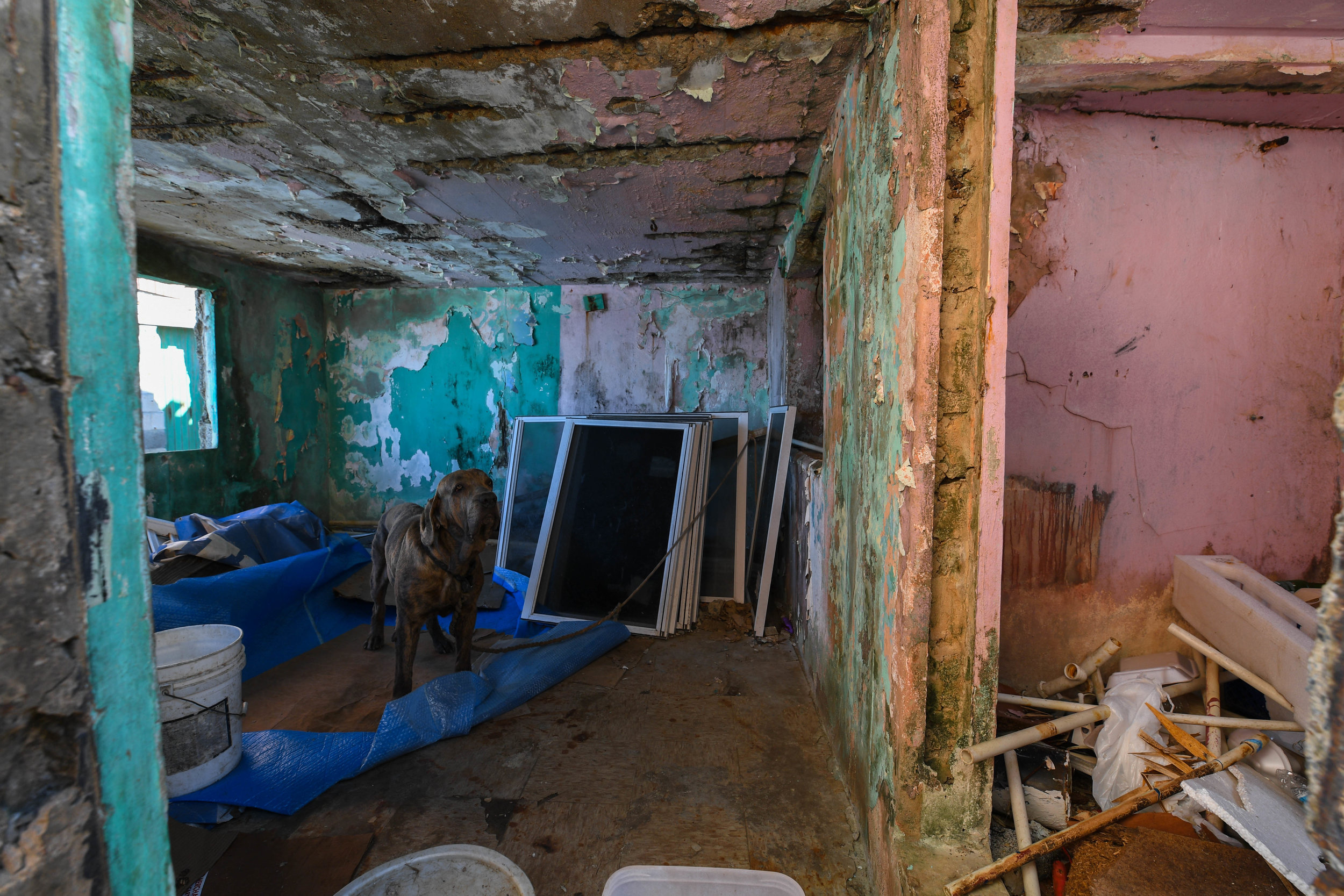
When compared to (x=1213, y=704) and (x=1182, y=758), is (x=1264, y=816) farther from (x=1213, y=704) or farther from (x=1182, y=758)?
(x=1213, y=704)

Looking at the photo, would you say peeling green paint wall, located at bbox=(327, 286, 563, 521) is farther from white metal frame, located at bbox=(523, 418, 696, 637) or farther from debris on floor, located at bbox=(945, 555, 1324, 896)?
debris on floor, located at bbox=(945, 555, 1324, 896)

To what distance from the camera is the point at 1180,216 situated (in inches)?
83.8

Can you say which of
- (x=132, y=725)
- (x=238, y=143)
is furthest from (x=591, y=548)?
(x=132, y=725)

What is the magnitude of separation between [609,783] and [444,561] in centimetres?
128

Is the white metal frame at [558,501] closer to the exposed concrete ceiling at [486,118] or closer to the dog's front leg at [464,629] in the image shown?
the dog's front leg at [464,629]

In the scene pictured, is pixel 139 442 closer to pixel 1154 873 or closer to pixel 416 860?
pixel 416 860

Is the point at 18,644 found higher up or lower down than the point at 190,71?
lower down

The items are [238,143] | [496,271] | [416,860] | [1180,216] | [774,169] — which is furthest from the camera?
[496,271]

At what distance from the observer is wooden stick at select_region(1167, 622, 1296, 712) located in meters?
1.63

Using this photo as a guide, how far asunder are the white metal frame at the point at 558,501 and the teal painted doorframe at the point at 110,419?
2951 mm

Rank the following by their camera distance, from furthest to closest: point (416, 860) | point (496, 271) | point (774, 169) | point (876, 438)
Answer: point (496, 271), point (774, 169), point (876, 438), point (416, 860)

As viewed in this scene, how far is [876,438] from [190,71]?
8.90ft

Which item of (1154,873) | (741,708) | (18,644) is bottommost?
(741,708)

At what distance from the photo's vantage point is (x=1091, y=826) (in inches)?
54.8
